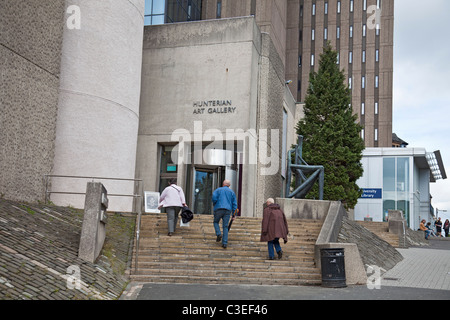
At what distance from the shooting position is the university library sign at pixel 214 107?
23.2 m

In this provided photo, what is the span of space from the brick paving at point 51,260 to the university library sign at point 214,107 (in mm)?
10176

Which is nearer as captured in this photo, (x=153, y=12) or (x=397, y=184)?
(x=153, y=12)

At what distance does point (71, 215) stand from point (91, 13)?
7.98m

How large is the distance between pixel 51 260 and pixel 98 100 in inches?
409

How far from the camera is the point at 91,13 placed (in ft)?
62.3

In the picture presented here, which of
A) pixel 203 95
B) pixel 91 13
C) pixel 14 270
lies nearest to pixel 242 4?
pixel 203 95

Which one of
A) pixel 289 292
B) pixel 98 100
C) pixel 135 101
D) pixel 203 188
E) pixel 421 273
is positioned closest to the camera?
pixel 289 292

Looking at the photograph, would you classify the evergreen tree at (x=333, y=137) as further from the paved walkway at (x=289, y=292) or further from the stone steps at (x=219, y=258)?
the paved walkway at (x=289, y=292)

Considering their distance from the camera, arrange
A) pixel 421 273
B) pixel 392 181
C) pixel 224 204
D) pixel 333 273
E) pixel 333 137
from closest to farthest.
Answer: pixel 333 273
pixel 224 204
pixel 421 273
pixel 333 137
pixel 392 181

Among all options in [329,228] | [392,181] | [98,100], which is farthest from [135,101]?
[392,181]

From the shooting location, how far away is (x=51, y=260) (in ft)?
30.9

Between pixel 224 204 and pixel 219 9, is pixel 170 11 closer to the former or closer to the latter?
pixel 224 204

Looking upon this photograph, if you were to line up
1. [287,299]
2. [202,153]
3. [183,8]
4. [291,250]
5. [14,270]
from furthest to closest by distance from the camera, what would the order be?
1. [183,8]
2. [202,153]
3. [291,250]
4. [287,299]
5. [14,270]
